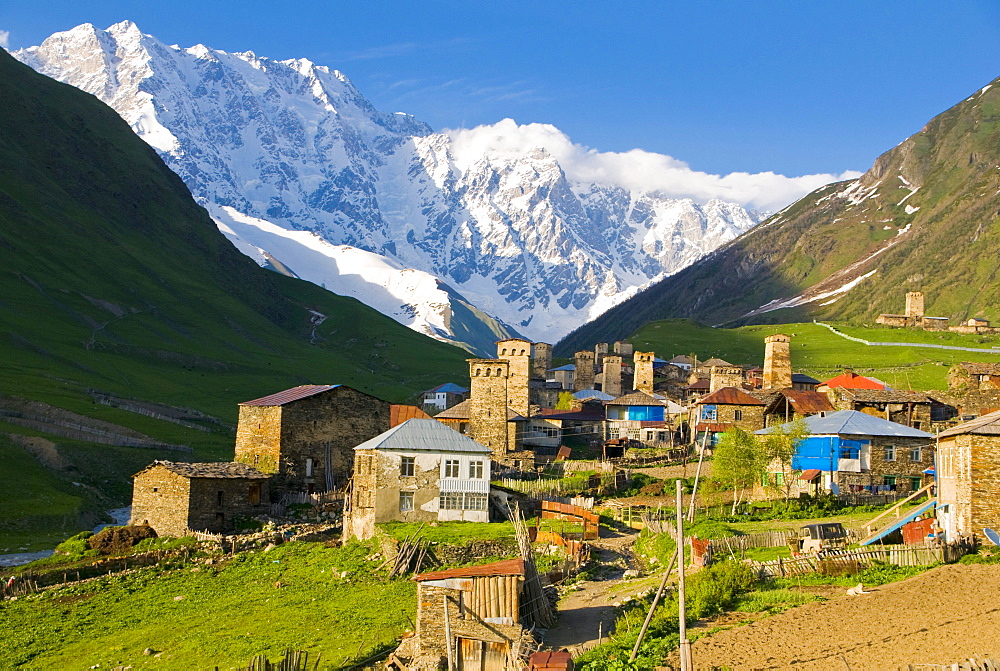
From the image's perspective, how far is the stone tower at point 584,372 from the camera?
376 ft

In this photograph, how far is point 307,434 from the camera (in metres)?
60.3

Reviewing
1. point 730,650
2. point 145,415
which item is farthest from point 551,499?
point 145,415

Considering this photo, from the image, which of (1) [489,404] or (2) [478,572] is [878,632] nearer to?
(2) [478,572]

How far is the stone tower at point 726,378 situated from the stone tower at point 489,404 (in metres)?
31.2

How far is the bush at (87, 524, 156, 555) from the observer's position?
50750 millimetres

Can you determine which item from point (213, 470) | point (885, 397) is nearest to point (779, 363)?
point (885, 397)

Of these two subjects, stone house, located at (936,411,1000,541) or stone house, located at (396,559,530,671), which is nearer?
stone house, located at (396,559,530,671)

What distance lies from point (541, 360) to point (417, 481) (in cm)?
8772

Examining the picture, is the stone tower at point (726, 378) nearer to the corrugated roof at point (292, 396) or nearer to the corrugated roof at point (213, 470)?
the corrugated roof at point (292, 396)

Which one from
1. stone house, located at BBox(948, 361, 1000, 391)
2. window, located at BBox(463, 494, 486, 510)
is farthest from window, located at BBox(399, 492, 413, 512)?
stone house, located at BBox(948, 361, 1000, 391)

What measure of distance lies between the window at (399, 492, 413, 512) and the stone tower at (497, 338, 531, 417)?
34.6 m

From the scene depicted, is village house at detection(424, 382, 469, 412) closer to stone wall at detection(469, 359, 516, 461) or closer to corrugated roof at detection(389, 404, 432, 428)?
corrugated roof at detection(389, 404, 432, 428)

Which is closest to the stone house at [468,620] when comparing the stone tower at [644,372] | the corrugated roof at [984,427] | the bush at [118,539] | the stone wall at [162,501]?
the corrugated roof at [984,427]

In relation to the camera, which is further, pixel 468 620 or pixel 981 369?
pixel 981 369
